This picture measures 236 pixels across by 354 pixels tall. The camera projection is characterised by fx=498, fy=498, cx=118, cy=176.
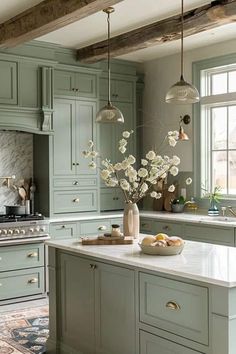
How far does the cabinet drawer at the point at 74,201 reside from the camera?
5992 mm

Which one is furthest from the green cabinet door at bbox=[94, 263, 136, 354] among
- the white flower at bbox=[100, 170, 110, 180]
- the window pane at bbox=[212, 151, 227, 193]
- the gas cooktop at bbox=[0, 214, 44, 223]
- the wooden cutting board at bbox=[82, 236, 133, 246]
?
the window pane at bbox=[212, 151, 227, 193]

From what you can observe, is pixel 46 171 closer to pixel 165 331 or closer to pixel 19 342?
pixel 19 342

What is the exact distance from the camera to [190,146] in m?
6.35

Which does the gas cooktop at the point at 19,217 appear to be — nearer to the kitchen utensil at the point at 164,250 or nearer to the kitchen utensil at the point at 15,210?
the kitchen utensil at the point at 15,210

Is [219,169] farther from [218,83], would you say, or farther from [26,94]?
[26,94]

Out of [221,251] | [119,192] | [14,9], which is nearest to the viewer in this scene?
[221,251]

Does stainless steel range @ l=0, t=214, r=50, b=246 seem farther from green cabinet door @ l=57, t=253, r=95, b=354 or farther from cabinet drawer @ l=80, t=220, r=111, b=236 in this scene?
green cabinet door @ l=57, t=253, r=95, b=354

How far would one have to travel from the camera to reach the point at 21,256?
17.8 ft

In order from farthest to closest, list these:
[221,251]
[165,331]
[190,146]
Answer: [190,146] < [221,251] < [165,331]

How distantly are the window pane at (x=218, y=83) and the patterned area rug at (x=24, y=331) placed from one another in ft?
A: 10.7

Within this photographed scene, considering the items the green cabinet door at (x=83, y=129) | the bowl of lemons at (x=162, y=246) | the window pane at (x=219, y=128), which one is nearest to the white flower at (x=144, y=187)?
the bowl of lemons at (x=162, y=246)

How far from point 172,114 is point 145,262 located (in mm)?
3887

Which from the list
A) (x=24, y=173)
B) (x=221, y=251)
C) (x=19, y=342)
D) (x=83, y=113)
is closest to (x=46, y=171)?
(x=24, y=173)

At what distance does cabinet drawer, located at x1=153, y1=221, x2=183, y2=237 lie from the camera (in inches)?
223
